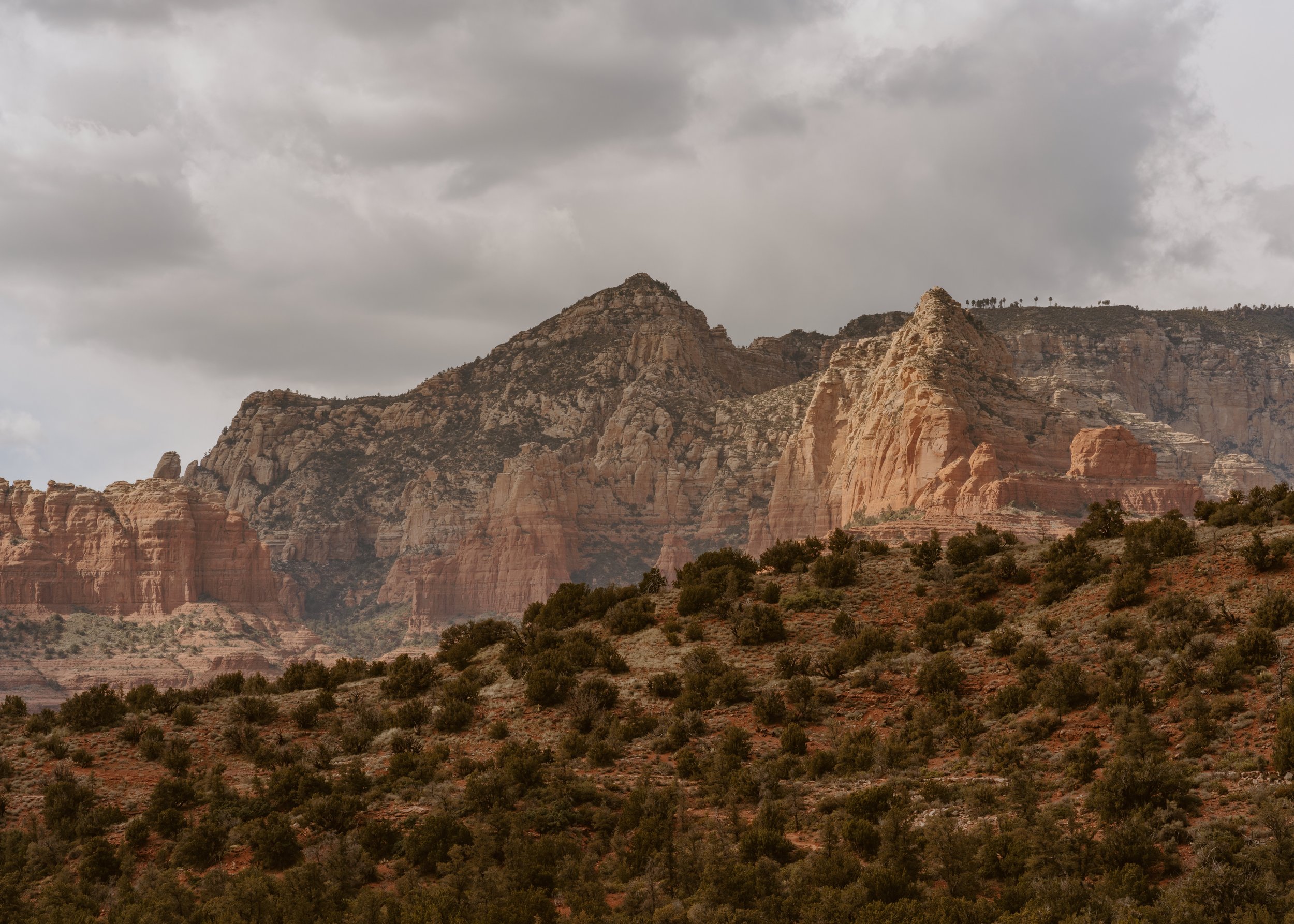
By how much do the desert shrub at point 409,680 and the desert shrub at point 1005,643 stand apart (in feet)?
59.7

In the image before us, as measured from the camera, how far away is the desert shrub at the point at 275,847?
2778 centimetres

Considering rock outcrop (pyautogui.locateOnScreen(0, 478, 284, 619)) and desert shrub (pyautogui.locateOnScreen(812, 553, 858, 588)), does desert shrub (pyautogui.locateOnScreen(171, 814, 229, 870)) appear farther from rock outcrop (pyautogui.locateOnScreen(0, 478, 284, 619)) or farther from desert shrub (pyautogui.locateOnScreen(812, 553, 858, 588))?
rock outcrop (pyautogui.locateOnScreen(0, 478, 284, 619))

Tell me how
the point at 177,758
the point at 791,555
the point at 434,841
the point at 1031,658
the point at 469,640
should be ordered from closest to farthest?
the point at 434,841 < the point at 1031,658 < the point at 177,758 < the point at 469,640 < the point at 791,555

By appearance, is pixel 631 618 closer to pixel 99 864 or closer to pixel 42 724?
pixel 42 724

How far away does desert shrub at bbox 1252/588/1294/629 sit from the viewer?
30656mm

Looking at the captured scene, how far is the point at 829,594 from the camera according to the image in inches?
1666

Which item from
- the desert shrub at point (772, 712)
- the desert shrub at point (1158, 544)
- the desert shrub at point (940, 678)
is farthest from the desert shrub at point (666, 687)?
the desert shrub at point (1158, 544)

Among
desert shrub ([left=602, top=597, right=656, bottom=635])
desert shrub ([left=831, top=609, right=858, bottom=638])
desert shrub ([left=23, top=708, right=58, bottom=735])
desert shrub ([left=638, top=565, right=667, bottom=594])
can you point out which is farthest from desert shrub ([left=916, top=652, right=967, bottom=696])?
desert shrub ([left=23, top=708, right=58, bottom=735])

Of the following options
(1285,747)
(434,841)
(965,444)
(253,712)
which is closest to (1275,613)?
(1285,747)

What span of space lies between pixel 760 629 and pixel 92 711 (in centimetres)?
2136

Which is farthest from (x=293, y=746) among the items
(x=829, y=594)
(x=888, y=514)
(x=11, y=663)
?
(x=11, y=663)

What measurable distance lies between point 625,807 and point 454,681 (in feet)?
44.7

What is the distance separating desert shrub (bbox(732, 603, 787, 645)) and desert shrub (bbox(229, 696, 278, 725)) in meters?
15.1

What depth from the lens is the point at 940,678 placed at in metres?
33.4
